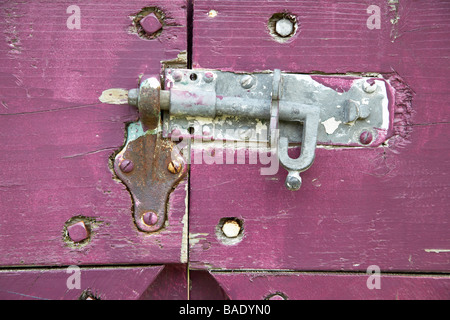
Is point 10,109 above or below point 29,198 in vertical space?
above

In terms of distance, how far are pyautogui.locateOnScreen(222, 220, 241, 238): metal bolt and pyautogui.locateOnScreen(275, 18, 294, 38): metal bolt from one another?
403 mm

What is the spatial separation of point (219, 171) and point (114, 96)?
0.86ft

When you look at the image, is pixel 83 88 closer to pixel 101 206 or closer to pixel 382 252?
pixel 101 206

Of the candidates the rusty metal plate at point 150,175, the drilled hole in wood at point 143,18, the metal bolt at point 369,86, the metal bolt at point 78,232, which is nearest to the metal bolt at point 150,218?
the rusty metal plate at point 150,175

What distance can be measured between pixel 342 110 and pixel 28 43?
0.65 meters

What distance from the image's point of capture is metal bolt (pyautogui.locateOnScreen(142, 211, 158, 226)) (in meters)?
0.75

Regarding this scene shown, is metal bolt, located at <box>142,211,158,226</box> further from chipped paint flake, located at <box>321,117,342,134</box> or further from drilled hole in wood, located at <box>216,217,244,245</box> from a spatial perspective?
chipped paint flake, located at <box>321,117,342,134</box>

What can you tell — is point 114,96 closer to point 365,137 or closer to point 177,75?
point 177,75

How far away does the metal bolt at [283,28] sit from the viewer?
0.77 meters

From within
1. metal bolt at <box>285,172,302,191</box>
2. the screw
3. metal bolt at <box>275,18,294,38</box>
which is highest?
metal bolt at <box>275,18,294,38</box>

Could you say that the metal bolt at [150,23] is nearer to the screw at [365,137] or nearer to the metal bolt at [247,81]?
the metal bolt at [247,81]

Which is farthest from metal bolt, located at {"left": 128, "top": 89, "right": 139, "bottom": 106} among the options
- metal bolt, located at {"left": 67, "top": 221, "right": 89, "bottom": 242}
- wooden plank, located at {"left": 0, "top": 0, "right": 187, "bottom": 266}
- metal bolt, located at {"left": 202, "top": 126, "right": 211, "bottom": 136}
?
metal bolt, located at {"left": 67, "top": 221, "right": 89, "bottom": 242}

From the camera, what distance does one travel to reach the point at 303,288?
77 centimetres

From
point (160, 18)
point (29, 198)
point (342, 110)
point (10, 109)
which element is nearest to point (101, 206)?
point (29, 198)
